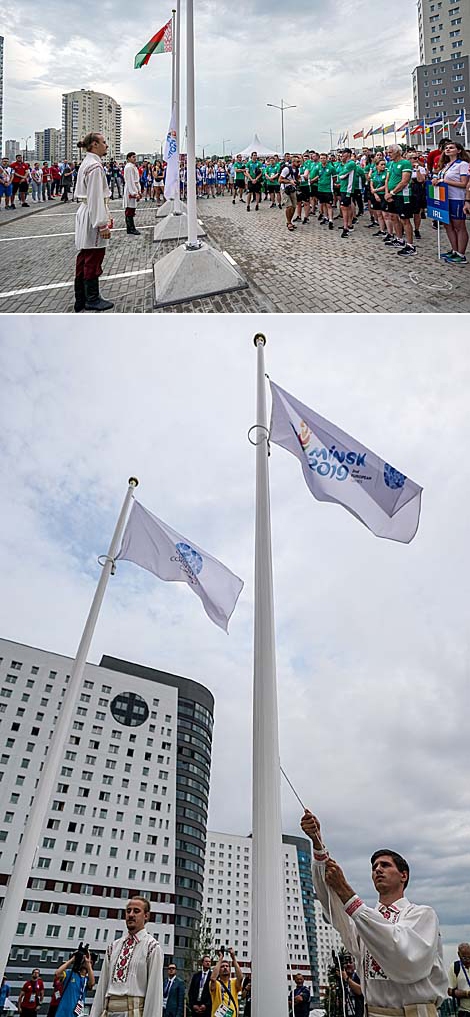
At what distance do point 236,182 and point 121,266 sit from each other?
12.4 metres

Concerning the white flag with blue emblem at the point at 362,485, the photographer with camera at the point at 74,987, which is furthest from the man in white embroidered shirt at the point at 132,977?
the white flag with blue emblem at the point at 362,485

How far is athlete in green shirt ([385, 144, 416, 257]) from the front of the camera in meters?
11.5

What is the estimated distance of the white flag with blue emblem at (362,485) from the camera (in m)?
5.23

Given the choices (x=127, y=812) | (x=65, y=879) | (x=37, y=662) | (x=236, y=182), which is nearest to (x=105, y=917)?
(x=65, y=879)

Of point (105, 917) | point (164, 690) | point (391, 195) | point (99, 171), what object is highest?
point (391, 195)

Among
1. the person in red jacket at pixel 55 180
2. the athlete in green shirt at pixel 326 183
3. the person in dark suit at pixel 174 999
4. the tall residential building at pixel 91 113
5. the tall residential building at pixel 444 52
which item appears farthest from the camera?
the person in red jacket at pixel 55 180

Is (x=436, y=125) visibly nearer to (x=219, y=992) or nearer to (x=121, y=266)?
(x=121, y=266)

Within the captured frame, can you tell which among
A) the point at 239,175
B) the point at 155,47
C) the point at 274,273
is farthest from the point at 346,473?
the point at 239,175

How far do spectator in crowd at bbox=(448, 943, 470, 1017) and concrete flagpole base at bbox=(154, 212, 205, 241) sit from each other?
40.8 feet

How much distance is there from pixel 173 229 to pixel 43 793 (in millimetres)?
12027

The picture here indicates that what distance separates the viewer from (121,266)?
11.0 metres

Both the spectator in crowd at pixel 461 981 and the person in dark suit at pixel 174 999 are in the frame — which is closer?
the spectator in crowd at pixel 461 981

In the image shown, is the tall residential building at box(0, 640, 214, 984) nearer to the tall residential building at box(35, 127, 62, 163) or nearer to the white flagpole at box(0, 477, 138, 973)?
the tall residential building at box(35, 127, 62, 163)

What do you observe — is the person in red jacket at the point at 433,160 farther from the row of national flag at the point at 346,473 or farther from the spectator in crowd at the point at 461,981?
the spectator in crowd at the point at 461,981
